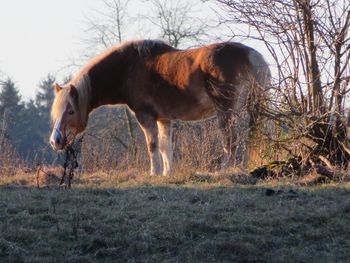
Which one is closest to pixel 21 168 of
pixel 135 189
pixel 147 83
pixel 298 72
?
pixel 147 83

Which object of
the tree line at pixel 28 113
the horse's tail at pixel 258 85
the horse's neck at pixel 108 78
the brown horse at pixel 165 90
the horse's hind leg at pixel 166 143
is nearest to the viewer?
the horse's tail at pixel 258 85

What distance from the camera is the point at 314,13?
34.1ft

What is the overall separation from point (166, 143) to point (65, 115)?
1.64 m

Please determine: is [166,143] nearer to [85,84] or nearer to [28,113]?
[85,84]

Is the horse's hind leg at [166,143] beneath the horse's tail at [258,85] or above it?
beneath

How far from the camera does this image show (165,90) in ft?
39.5

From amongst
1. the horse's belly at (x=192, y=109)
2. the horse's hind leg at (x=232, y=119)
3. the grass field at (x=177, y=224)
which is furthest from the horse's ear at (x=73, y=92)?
the grass field at (x=177, y=224)

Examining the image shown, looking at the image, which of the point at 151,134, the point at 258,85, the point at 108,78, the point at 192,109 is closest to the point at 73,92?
the point at 108,78

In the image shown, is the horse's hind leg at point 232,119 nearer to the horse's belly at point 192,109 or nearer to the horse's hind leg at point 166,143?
the horse's belly at point 192,109

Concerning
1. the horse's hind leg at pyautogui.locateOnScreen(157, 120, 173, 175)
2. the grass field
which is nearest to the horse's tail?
the grass field

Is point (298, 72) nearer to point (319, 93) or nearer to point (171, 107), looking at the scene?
point (319, 93)

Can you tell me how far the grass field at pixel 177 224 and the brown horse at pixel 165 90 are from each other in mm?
2490

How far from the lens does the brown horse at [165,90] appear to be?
1146 centimetres

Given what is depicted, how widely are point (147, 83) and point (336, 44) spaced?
10.4 feet
